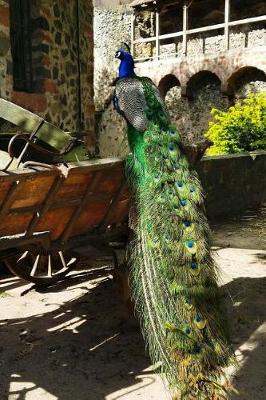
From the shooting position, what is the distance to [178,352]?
279cm

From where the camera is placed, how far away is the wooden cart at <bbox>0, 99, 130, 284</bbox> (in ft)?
9.35

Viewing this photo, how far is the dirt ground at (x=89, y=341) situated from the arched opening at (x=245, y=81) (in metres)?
12.9

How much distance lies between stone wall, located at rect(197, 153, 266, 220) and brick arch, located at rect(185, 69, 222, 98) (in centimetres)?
966

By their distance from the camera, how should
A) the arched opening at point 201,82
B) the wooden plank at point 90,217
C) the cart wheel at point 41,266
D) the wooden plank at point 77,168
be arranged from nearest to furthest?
the wooden plank at point 77,168 < the wooden plank at point 90,217 < the cart wheel at point 41,266 < the arched opening at point 201,82

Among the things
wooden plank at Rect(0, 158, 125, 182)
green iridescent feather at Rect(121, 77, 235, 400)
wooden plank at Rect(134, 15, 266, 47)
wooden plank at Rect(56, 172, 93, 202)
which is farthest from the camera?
wooden plank at Rect(134, 15, 266, 47)

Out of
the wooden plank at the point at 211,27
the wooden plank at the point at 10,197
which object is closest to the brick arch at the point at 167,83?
the wooden plank at the point at 211,27

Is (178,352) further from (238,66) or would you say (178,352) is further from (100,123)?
(100,123)

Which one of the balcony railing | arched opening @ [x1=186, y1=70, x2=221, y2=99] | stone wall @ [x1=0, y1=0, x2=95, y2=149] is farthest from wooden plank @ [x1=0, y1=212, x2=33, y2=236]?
arched opening @ [x1=186, y1=70, x2=221, y2=99]

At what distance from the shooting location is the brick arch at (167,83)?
19656 millimetres

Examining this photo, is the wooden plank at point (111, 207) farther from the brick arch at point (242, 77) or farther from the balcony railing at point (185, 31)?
the balcony railing at point (185, 31)

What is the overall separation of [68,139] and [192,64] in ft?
52.1

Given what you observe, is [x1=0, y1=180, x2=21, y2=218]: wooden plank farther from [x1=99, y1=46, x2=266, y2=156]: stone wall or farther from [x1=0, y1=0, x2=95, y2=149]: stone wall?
[x1=99, y1=46, x2=266, y2=156]: stone wall

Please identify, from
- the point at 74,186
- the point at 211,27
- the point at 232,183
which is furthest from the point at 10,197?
the point at 211,27

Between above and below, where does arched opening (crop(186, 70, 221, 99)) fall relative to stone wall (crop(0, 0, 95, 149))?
above
